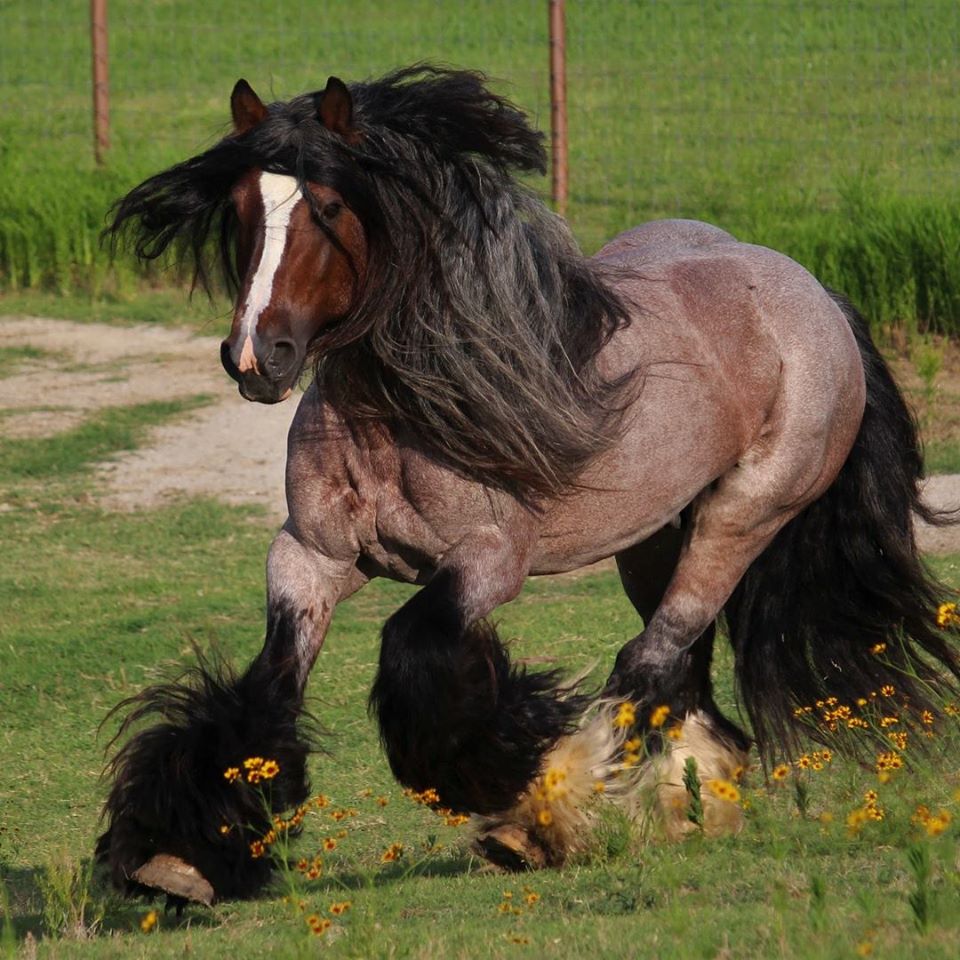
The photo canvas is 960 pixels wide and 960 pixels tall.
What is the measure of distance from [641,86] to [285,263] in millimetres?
12463

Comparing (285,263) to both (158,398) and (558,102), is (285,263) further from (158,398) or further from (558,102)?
(558,102)

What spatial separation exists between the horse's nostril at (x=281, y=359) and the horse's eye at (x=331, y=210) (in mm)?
307

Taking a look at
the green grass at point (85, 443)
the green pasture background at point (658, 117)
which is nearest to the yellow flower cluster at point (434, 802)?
the green grass at point (85, 443)

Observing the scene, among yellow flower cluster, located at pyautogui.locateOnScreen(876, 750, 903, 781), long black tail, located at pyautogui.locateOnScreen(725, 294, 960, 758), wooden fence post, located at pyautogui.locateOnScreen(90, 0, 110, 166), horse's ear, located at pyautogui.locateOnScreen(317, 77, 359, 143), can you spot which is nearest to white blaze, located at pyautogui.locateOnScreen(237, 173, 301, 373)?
horse's ear, located at pyautogui.locateOnScreen(317, 77, 359, 143)

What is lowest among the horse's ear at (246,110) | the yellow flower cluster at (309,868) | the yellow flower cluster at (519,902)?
the yellow flower cluster at (519,902)

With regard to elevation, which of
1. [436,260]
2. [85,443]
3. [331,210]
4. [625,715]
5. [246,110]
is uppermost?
[246,110]

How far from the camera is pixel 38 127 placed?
15.7 meters

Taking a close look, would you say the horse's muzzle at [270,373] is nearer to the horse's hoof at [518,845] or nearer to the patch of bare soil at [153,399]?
the horse's hoof at [518,845]

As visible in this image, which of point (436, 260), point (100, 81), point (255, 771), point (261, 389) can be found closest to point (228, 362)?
point (261, 389)

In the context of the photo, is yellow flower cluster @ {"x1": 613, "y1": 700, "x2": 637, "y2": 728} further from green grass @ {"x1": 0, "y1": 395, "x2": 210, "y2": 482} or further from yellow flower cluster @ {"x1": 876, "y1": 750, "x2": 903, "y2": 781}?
green grass @ {"x1": 0, "y1": 395, "x2": 210, "y2": 482}

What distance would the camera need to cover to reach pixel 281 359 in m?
3.96

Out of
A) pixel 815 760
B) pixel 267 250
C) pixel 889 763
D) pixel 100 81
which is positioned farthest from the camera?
pixel 100 81

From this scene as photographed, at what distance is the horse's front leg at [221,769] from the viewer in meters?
4.01

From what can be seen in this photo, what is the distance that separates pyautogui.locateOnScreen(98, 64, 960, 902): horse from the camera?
408 cm
